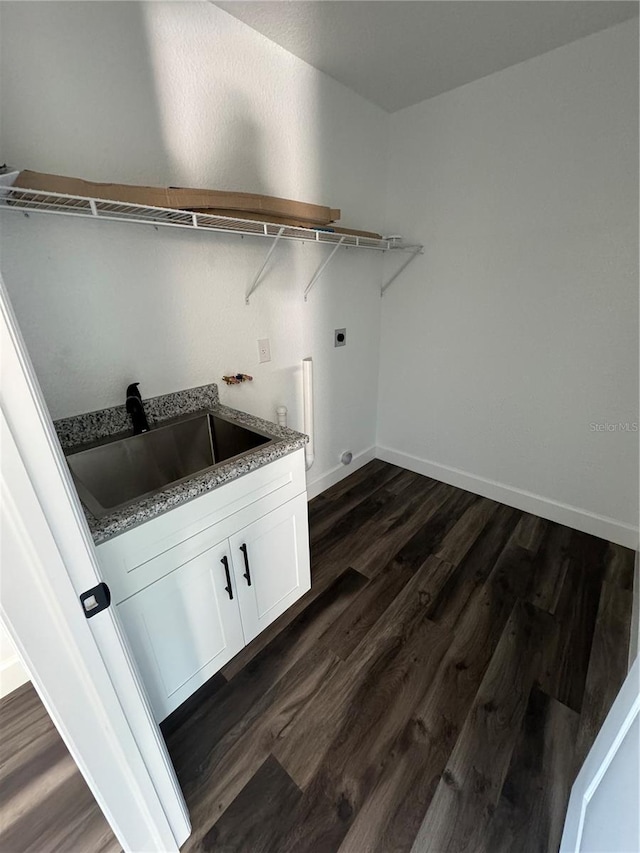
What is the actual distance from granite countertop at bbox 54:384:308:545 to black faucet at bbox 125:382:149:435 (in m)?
0.05

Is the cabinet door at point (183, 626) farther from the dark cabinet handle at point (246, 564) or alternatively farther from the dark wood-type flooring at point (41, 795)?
the dark wood-type flooring at point (41, 795)

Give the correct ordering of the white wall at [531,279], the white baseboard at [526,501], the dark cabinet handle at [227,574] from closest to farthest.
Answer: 1. the dark cabinet handle at [227,574]
2. the white wall at [531,279]
3. the white baseboard at [526,501]

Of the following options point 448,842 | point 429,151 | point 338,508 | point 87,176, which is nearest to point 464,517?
point 338,508

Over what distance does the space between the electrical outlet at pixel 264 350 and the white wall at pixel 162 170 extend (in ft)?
0.13

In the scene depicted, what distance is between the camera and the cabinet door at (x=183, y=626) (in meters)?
1.05

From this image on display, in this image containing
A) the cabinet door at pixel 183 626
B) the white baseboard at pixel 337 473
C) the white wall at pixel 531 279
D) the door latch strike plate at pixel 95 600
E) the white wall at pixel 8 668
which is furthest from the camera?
the white baseboard at pixel 337 473

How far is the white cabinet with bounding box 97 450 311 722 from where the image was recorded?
1.00 meters

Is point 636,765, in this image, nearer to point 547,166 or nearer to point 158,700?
point 158,700

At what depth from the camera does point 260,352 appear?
6.14ft

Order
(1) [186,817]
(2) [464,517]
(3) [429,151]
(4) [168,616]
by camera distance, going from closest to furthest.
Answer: (1) [186,817]
(4) [168,616]
(3) [429,151]
(2) [464,517]

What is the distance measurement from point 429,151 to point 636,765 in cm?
273

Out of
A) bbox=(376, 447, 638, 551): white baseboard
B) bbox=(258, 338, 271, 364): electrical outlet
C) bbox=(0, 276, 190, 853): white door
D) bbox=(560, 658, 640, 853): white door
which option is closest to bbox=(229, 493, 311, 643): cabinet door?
bbox=(0, 276, 190, 853): white door

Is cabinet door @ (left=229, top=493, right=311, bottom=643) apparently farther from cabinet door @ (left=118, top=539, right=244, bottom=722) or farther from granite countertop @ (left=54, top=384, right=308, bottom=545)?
granite countertop @ (left=54, top=384, right=308, bottom=545)

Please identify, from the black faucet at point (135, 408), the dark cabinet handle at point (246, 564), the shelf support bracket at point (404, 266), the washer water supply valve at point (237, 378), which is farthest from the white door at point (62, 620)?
the shelf support bracket at point (404, 266)
